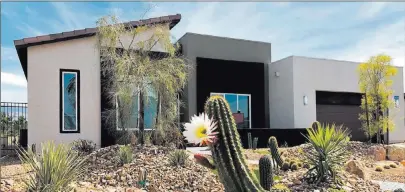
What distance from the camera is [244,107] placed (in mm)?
17891

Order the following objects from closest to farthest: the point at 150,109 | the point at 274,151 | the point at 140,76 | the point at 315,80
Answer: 1. the point at 274,151
2. the point at 140,76
3. the point at 150,109
4. the point at 315,80

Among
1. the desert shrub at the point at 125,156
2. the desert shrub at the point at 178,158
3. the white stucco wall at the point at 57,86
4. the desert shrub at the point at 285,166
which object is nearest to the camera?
the desert shrub at the point at 125,156

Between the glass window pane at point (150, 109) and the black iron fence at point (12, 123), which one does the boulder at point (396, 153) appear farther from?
the black iron fence at point (12, 123)

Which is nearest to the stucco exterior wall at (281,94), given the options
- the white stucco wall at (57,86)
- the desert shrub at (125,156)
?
the white stucco wall at (57,86)

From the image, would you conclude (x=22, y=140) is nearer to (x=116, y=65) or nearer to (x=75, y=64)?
(x=75, y=64)

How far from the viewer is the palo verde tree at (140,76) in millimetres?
10844

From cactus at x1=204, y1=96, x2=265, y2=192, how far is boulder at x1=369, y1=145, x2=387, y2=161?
435 inches

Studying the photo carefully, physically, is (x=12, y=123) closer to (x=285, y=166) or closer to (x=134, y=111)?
(x=134, y=111)

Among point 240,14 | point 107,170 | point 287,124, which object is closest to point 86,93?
point 107,170

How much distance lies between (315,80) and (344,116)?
295cm

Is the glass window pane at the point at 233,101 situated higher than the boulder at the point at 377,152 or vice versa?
the glass window pane at the point at 233,101

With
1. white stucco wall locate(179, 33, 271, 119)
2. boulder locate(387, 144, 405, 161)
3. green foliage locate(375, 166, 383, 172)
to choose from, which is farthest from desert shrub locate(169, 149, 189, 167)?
boulder locate(387, 144, 405, 161)

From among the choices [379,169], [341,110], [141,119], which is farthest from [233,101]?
[379,169]

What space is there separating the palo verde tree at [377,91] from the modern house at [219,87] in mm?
2133
